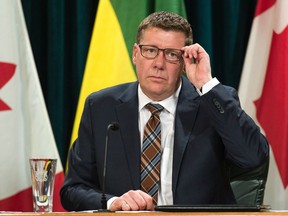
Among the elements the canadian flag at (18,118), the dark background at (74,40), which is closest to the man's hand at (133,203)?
the canadian flag at (18,118)

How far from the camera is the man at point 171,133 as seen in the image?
115 inches

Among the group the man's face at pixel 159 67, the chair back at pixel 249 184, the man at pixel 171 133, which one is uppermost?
the man's face at pixel 159 67

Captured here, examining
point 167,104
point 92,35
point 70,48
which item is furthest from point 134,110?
point 70,48

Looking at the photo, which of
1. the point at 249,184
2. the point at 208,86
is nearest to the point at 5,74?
the point at 208,86

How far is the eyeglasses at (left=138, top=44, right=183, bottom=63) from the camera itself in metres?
3.05

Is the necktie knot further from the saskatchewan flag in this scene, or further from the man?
the saskatchewan flag

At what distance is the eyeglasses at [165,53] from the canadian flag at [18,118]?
1.02 metres

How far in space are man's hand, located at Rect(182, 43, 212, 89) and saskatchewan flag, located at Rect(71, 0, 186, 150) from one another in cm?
96

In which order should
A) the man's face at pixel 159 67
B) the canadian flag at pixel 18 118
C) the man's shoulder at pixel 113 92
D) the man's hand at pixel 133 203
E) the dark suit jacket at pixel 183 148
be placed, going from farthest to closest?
the canadian flag at pixel 18 118
the man's shoulder at pixel 113 92
the man's face at pixel 159 67
the dark suit jacket at pixel 183 148
the man's hand at pixel 133 203

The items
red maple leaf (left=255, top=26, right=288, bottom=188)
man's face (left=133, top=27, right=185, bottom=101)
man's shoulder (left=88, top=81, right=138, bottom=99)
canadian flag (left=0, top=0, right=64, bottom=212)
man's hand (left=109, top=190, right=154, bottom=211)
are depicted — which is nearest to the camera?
man's hand (left=109, top=190, right=154, bottom=211)

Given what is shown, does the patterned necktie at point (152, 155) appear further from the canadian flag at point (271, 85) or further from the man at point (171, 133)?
the canadian flag at point (271, 85)

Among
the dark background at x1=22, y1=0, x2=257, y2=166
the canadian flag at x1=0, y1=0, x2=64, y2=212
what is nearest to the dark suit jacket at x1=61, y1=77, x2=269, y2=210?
the canadian flag at x1=0, y1=0, x2=64, y2=212

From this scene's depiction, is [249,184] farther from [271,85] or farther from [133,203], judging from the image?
[271,85]

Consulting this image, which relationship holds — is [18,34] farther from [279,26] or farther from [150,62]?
[279,26]
